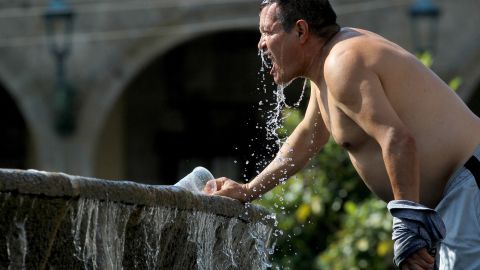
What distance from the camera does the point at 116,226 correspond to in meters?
4.41

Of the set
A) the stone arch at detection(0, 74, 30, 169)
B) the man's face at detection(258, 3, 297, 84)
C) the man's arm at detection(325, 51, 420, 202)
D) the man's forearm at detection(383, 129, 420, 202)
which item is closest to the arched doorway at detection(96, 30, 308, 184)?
the stone arch at detection(0, 74, 30, 169)

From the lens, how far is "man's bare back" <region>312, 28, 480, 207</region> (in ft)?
15.5

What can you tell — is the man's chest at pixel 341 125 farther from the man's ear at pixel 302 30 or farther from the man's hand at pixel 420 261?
the man's hand at pixel 420 261

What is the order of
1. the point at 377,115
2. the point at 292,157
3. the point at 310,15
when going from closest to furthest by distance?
1. the point at 377,115
2. the point at 310,15
3. the point at 292,157

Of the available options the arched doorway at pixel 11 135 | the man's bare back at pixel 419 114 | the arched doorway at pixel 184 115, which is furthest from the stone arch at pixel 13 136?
the man's bare back at pixel 419 114

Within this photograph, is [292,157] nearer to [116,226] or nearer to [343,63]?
[343,63]

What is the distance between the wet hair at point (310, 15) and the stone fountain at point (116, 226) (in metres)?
0.56

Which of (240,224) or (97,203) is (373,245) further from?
(97,203)

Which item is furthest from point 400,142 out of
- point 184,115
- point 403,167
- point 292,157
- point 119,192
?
point 184,115

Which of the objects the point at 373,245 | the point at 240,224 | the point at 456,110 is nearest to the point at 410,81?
the point at 456,110

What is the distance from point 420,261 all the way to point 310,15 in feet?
2.70

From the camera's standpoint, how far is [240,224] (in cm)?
526

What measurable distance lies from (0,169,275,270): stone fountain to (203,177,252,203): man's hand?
0.15 ft

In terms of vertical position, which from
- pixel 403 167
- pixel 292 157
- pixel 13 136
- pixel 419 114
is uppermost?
pixel 419 114
